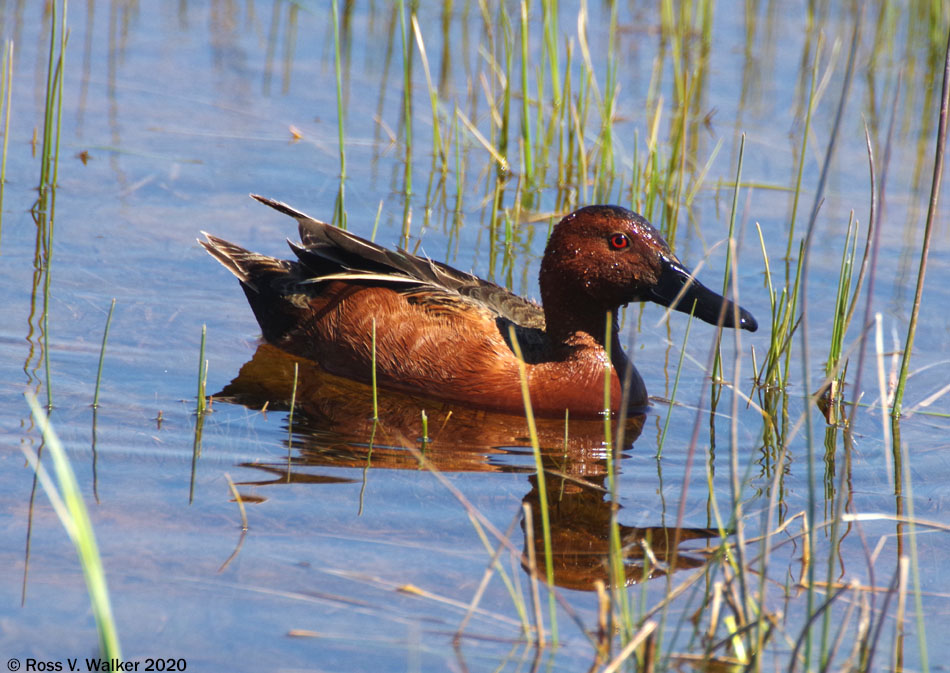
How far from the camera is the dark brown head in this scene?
5832 mm

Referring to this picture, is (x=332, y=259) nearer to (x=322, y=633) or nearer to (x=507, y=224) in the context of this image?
(x=507, y=224)

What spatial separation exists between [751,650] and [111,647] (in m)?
1.75

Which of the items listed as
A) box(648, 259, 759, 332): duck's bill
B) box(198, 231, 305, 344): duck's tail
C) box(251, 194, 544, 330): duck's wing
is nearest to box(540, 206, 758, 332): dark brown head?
box(648, 259, 759, 332): duck's bill

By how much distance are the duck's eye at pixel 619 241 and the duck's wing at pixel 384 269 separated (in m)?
0.73

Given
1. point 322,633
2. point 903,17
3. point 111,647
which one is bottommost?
point 322,633

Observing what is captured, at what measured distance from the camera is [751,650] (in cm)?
341

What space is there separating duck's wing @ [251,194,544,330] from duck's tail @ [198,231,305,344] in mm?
231

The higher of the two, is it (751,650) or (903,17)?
(903,17)

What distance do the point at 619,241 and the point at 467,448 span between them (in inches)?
52.1

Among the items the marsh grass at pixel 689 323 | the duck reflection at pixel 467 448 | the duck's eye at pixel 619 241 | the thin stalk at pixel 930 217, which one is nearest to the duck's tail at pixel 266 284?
the duck reflection at pixel 467 448

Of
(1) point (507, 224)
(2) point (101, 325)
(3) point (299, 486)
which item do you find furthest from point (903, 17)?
(3) point (299, 486)

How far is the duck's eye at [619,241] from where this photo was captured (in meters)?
5.83

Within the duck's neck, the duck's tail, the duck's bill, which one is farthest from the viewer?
the duck's tail

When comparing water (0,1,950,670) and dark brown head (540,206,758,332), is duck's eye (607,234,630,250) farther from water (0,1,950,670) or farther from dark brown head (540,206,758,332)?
water (0,1,950,670)
